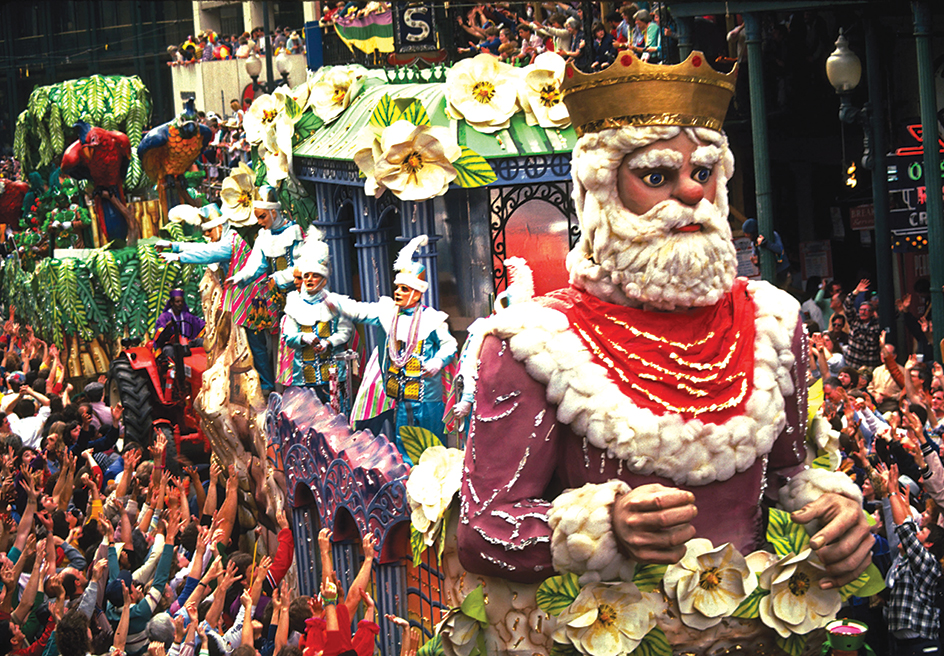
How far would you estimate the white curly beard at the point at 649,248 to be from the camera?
3688 millimetres

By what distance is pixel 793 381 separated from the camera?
3904 millimetres

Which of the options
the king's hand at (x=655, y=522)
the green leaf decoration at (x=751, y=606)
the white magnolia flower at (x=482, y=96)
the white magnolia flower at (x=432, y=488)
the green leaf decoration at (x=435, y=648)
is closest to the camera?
Answer: the king's hand at (x=655, y=522)

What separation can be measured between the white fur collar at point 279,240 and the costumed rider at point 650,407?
619 cm

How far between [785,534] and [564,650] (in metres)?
0.70

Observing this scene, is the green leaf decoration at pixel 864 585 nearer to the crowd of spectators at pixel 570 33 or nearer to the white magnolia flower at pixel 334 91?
the white magnolia flower at pixel 334 91

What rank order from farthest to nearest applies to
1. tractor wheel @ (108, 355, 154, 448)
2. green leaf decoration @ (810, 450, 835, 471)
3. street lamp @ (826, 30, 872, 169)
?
tractor wheel @ (108, 355, 154, 448) → street lamp @ (826, 30, 872, 169) → green leaf decoration @ (810, 450, 835, 471)

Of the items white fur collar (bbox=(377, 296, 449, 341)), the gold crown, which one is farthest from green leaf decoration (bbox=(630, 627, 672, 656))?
white fur collar (bbox=(377, 296, 449, 341))

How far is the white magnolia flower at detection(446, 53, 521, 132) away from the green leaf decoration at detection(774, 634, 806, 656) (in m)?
4.72

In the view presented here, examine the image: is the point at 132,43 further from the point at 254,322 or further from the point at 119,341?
the point at 254,322

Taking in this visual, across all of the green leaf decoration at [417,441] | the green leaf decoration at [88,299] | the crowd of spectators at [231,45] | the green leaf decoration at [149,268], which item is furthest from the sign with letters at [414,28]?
the crowd of spectators at [231,45]

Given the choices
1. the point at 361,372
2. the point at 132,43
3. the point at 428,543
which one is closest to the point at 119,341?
the point at 361,372

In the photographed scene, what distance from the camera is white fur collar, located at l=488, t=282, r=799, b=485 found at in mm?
3627

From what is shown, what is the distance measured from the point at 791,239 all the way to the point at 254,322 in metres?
9.34

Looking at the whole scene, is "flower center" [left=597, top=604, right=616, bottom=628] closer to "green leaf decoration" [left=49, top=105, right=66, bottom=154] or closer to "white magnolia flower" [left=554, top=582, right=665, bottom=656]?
"white magnolia flower" [left=554, top=582, right=665, bottom=656]
